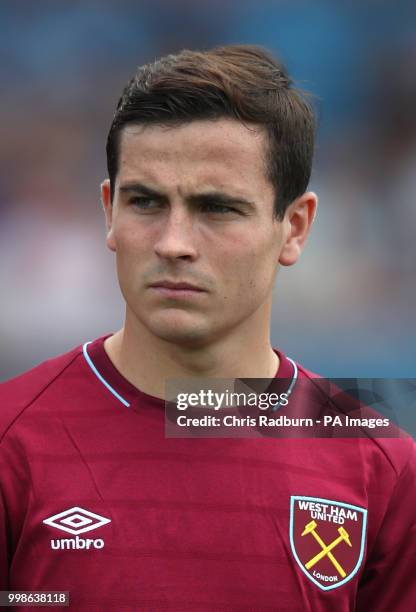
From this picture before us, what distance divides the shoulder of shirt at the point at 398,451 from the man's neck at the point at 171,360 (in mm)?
362

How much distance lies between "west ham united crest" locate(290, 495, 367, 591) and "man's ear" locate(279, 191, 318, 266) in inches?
24.1

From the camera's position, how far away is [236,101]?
217 centimetres

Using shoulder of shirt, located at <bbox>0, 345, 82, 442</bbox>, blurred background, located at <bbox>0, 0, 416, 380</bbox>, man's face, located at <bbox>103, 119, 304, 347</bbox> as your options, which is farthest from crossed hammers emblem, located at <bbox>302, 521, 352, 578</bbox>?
blurred background, located at <bbox>0, 0, 416, 380</bbox>

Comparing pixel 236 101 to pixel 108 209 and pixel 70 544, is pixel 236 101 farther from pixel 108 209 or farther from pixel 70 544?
pixel 70 544

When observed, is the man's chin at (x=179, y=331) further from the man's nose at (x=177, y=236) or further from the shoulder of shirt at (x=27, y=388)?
the shoulder of shirt at (x=27, y=388)

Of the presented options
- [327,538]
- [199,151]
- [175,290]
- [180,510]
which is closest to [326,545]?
[327,538]

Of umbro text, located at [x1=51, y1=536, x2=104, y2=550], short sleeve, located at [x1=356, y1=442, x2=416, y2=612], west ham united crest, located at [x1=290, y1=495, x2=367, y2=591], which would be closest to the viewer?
umbro text, located at [x1=51, y1=536, x2=104, y2=550]

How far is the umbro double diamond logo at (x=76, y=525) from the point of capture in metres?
2.04

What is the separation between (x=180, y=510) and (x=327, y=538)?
0.37 metres

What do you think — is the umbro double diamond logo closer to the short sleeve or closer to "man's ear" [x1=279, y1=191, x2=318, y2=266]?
the short sleeve

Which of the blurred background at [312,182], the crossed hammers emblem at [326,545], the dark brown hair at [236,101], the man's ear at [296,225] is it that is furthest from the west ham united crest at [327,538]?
the blurred background at [312,182]

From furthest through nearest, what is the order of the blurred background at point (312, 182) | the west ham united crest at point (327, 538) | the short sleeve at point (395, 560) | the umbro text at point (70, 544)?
1. the blurred background at point (312, 182)
2. the short sleeve at point (395, 560)
3. the west ham united crest at point (327, 538)
4. the umbro text at point (70, 544)

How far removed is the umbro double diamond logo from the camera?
204cm

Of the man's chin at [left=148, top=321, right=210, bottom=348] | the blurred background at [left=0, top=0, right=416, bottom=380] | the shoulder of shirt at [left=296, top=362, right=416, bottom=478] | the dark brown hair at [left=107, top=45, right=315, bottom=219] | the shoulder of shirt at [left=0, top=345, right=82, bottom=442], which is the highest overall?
the blurred background at [left=0, top=0, right=416, bottom=380]
